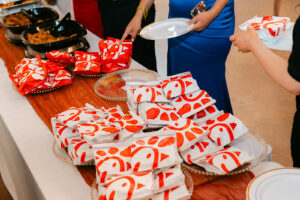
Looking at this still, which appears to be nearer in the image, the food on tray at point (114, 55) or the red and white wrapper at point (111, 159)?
the red and white wrapper at point (111, 159)

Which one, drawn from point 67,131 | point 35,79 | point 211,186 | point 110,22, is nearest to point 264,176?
point 211,186

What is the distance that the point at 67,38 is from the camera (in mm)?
1651

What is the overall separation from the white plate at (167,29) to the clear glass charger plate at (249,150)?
664 mm

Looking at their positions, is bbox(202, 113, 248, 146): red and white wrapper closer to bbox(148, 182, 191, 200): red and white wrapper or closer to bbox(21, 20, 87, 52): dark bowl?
bbox(148, 182, 191, 200): red and white wrapper

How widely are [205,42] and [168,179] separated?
1.18 meters

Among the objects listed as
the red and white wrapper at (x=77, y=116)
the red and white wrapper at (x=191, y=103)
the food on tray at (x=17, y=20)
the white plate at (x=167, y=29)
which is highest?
the food on tray at (x=17, y=20)

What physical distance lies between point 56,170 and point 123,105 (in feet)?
1.36

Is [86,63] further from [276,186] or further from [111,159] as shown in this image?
[276,186]

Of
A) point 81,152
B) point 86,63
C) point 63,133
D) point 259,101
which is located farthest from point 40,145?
point 259,101

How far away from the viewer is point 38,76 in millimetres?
1447

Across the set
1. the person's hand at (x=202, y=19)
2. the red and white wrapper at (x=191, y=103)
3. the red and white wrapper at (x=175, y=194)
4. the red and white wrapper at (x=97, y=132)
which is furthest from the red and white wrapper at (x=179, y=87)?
the person's hand at (x=202, y=19)

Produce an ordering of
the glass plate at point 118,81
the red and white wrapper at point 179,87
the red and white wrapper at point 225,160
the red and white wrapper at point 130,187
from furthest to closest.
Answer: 1. the glass plate at point 118,81
2. the red and white wrapper at point 179,87
3. the red and white wrapper at point 225,160
4. the red and white wrapper at point 130,187

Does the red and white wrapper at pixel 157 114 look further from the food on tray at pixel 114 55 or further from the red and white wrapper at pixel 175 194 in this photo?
the food on tray at pixel 114 55

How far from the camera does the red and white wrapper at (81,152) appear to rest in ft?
3.21
